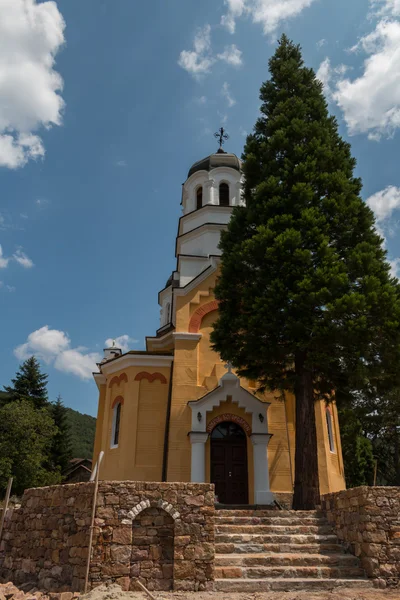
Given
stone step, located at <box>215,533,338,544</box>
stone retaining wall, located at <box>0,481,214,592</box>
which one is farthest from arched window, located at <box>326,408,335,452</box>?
stone retaining wall, located at <box>0,481,214,592</box>

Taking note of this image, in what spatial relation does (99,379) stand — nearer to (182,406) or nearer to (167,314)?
(182,406)

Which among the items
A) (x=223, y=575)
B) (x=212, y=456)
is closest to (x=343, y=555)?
(x=223, y=575)

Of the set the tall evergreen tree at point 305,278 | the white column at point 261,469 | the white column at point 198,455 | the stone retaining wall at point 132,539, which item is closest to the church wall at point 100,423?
the white column at point 198,455

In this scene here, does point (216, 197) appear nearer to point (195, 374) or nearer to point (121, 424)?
point (195, 374)

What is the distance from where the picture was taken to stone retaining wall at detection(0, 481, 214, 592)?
757 centimetres

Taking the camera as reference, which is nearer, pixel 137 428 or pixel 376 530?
pixel 376 530

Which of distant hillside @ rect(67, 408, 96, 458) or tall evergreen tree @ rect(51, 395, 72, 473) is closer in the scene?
tall evergreen tree @ rect(51, 395, 72, 473)

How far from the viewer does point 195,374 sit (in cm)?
1669

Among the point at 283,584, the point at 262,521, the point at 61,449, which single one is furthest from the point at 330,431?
the point at 61,449

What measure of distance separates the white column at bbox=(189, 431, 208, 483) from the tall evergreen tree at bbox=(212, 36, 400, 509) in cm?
386

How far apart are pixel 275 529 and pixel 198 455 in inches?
256

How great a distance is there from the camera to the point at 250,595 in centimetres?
706

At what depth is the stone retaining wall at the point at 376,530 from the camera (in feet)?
25.2

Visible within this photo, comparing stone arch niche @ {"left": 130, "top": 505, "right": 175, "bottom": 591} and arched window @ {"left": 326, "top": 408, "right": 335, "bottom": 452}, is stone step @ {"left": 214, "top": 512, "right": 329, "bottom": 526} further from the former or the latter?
arched window @ {"left": 326, "top": 408, "right": 335, "bottom": 452}
